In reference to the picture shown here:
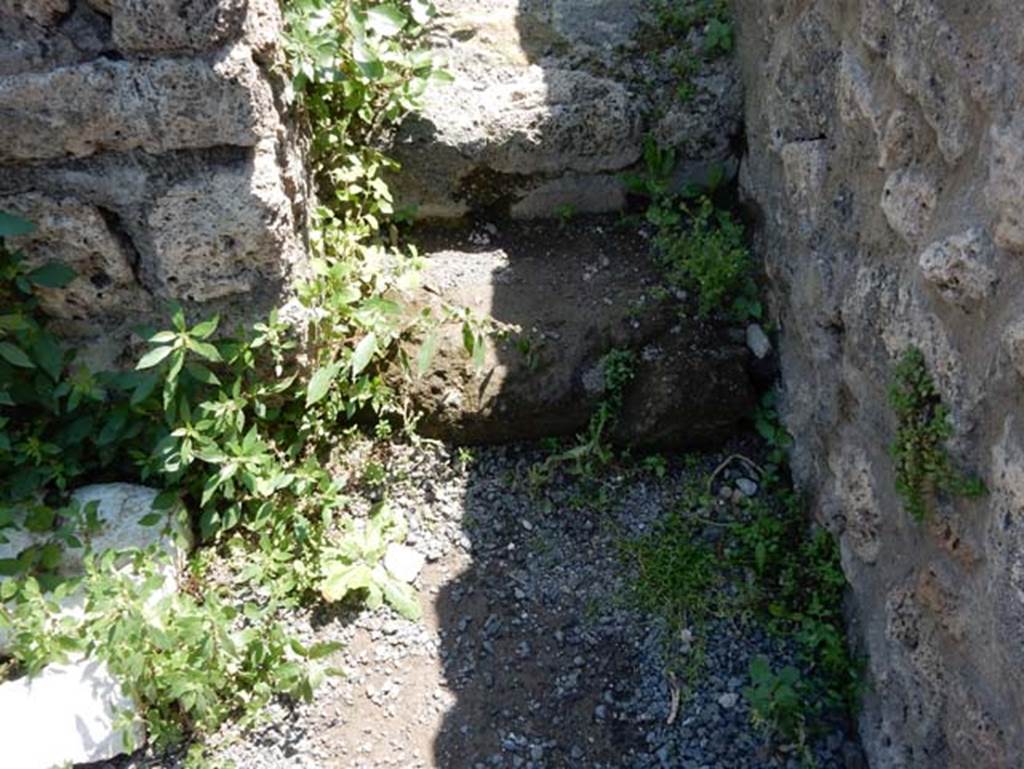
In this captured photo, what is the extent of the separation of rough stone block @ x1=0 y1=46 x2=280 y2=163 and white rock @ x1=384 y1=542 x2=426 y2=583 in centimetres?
112

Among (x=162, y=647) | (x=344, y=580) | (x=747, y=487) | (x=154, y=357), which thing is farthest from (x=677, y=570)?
(x=154, y=357)

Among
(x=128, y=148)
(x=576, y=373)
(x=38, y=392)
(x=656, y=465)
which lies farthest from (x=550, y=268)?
(x=38, y=392)

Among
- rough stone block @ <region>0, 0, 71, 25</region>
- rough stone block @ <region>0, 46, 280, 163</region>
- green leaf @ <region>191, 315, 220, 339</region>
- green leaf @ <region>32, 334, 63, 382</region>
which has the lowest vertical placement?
green leaf @ <region>32, 334, 63, 382</region>

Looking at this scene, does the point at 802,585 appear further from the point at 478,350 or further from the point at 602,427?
the point at 478,350

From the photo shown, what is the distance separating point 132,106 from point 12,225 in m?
0.40

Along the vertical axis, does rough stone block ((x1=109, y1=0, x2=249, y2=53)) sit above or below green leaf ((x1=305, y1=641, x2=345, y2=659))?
above

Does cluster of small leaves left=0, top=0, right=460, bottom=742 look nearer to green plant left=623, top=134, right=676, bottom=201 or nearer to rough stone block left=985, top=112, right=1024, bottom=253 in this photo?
green plant left=623, top=134, right=676, bottom=201

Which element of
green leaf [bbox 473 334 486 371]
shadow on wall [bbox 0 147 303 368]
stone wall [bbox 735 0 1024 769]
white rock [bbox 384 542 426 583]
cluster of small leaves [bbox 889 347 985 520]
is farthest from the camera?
green leaf [bbox 473 334 486 371]

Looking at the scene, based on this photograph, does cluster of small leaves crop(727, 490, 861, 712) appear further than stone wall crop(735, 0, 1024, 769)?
Yes

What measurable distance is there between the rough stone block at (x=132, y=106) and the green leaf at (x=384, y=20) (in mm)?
567

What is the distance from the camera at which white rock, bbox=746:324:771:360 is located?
309 centimetres

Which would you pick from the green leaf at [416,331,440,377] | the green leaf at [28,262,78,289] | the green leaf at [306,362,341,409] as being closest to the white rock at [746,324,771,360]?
the green leaf at [416,331,440,377]

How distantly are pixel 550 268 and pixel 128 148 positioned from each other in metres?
1.24

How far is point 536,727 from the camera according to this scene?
264cm
